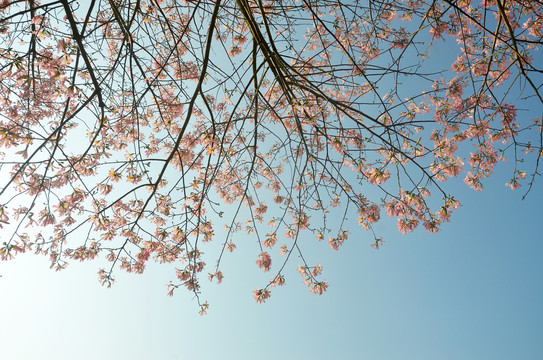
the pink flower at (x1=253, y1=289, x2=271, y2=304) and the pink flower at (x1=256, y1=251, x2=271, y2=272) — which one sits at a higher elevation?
the pink flower at (x1=256, y1=251, x2=271, y2=272)

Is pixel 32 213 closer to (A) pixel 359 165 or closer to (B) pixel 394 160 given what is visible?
(A) pixel 359 165

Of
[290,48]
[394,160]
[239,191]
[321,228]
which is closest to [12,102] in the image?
[239,191]

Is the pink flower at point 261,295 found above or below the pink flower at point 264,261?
below

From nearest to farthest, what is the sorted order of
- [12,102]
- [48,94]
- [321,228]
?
[48,94], [12,102], [321,228]

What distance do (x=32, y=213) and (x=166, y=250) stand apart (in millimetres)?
1155

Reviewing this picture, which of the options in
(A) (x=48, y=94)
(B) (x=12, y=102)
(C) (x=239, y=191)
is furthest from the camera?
(C) (x=239, y=191)

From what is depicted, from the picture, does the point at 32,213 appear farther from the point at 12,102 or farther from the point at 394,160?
the point at 394,160

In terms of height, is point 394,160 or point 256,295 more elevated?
point 394,160

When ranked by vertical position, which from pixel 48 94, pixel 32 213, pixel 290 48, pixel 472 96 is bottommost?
pixel 32 213

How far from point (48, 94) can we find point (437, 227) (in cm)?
372

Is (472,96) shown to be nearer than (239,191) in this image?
Yes

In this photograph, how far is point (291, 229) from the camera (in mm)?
3566

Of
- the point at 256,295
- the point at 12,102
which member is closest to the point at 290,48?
the point at 256,295

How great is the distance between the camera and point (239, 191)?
13.9 ft
